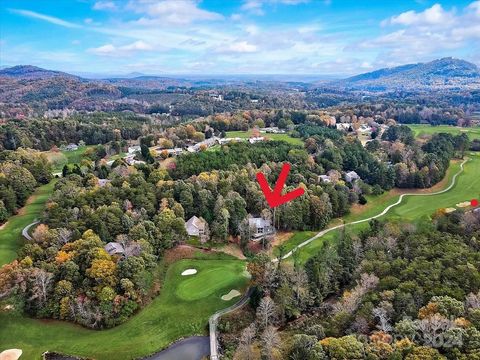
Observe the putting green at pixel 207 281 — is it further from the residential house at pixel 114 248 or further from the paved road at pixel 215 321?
the residential house at pixel 114 248

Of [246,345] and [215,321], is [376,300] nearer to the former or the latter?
[246,345]

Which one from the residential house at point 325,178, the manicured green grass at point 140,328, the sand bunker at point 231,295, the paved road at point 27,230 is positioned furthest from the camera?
the residential house at point 325,178

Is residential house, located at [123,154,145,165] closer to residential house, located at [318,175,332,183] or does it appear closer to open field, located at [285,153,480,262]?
residential house, located at [318,175,332,183]

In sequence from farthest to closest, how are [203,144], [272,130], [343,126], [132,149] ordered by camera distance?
1. [343,126]
2. [272,130]
3. [132,149]
4. [203,144]

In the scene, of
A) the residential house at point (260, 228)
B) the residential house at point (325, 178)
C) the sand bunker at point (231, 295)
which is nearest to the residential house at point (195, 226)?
the residential house at point (260, 228)

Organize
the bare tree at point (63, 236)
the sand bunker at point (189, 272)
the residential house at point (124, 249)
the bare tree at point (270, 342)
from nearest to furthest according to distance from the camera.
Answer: the bare tree at point (270, 342) → the residential house at point (124, 249) → the bare tree at point (63, 236) → the sand bunker at point (189, 272)

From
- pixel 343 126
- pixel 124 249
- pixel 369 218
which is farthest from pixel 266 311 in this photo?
pixel 343 126
